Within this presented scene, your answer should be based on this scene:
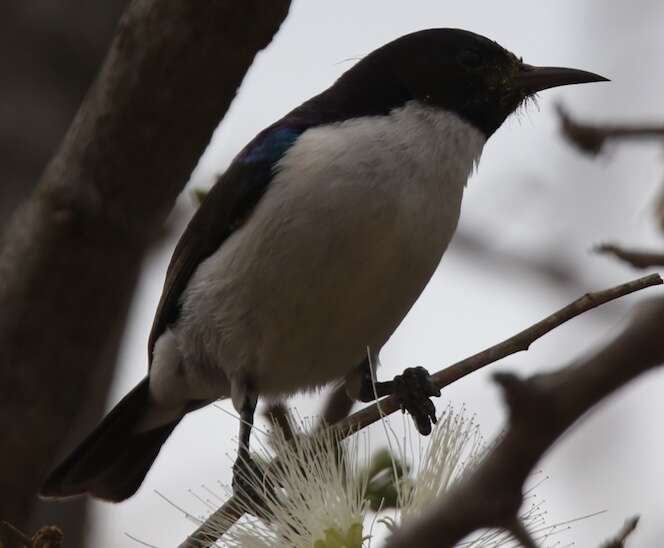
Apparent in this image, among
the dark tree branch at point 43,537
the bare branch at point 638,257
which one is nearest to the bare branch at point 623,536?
the bare branch at point 638,257

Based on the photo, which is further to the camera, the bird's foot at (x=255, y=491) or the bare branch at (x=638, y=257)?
the bird's foot at (x=255, y=491)

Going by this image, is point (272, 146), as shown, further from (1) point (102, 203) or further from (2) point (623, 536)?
(2) point (623, 536)

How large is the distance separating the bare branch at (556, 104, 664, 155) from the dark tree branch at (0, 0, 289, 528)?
165 cm

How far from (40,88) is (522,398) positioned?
13.6 ft

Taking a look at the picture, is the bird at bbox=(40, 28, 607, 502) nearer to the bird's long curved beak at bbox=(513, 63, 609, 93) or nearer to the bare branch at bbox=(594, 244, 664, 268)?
the bird's long curved beak at bbox=(513, 63, 609, 93)

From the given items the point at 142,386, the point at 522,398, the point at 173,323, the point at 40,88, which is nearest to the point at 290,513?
the point at 522,398

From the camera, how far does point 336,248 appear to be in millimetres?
3637

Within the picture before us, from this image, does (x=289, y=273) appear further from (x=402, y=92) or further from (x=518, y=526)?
(x=518, y=526)

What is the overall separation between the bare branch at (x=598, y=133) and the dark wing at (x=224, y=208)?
1.88 meters

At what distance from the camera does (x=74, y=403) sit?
3939 millimetres

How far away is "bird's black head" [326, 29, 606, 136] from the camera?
4.05m

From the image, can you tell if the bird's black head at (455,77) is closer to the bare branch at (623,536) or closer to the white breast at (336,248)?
the white breast at (336,248)

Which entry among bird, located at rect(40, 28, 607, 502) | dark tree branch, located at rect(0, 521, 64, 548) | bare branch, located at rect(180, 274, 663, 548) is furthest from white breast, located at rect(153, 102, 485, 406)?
dark tree branch, located at rect(0, 521, 64, 548)

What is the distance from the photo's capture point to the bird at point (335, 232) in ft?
12.0
